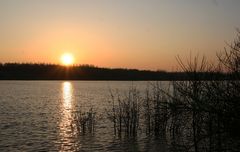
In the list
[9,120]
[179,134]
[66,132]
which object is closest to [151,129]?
[179,134]

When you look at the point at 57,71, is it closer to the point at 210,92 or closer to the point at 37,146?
the point at 37,146

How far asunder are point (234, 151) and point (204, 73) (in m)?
1.91

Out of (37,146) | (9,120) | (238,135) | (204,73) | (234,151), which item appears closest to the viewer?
(238,135)

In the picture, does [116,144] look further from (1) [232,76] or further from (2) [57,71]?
(2) [57,71]

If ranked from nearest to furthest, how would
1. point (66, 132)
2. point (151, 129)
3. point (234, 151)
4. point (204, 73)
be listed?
1. point (234, 151)
2. point (204, 73)
3. point (151, 129)
4. point (66, 132)

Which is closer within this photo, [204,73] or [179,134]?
[204,73]

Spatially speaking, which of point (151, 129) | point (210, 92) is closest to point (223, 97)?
point (210, 92)

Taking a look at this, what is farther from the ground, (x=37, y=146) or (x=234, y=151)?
(x=234, y=151)

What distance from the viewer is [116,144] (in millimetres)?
20469

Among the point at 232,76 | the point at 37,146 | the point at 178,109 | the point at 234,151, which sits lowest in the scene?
the point at 37,146

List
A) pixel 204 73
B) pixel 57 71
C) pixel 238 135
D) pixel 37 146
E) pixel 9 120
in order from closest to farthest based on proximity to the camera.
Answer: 1. pixel 238 135
2. pixel 204 73
3. pixel 37 146
4. pixel 9 120
5. pixel 57 71

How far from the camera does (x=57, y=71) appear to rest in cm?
18888

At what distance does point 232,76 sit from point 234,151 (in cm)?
133

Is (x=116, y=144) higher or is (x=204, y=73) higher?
(x=204, y=73)
